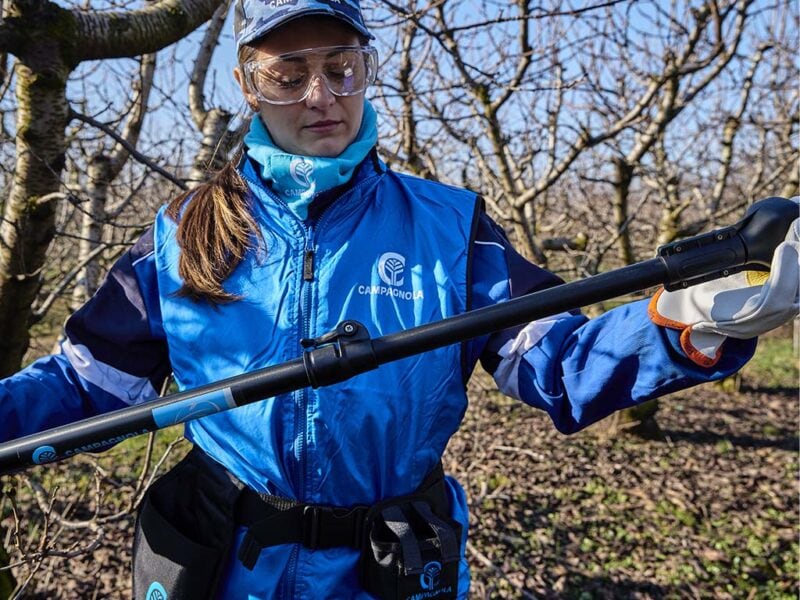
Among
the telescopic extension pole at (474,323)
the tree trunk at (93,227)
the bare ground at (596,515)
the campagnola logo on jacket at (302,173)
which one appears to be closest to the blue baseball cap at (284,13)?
the campagnola logo on jacket at (302,173)

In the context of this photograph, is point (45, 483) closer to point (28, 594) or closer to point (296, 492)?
point (28, 594)

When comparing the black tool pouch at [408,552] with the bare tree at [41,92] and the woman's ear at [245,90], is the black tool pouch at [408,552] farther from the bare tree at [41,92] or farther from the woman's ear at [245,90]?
the bare tree at [41,92]

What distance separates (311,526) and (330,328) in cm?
49

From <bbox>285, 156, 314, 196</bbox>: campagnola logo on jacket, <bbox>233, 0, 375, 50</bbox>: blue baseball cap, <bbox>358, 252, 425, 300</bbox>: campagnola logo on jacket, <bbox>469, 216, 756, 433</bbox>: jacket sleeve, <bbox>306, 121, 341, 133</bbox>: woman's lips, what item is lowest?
<bbox>469, 216, 756, 433</bbox>: jacket sleeve

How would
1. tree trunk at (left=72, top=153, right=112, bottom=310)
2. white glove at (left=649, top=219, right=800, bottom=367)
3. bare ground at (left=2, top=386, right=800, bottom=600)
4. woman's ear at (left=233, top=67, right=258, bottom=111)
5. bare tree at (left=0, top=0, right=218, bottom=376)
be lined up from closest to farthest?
white glove at (left=649, top=219, right=800, bottom=367)
woman's ear at (left=233, top=67, right=258, bottom=111)
bare tree at (left=0, top=0, right=218, bottom=376)
bare ground at (left=2, top=386, right=800, bottom=600)
tree trunk at (left=72, top=153, right=112, bottom=310)

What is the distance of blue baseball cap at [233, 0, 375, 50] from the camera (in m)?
1.82

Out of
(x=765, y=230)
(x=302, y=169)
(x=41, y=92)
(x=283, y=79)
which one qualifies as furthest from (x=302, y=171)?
(x=41, y=92)

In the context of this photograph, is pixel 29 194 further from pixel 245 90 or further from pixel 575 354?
pixel 575 354

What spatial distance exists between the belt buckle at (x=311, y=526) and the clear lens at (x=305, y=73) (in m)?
1.10

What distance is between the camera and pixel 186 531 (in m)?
1.88

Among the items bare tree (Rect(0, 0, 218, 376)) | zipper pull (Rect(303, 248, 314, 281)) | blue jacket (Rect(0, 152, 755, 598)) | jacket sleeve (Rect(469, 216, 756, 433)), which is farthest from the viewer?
bare tree (Rect(0, 0, 218, 376))

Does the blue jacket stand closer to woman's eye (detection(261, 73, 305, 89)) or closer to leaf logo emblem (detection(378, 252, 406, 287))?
leaf logo emblem (detection(378, 252, 406, 287))

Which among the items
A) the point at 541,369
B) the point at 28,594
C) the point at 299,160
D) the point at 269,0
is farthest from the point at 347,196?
the point at 28,594

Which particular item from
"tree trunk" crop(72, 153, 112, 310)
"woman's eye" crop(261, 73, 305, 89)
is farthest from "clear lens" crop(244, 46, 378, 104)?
"tree trunk" crop(72, 153, 112, 310)
